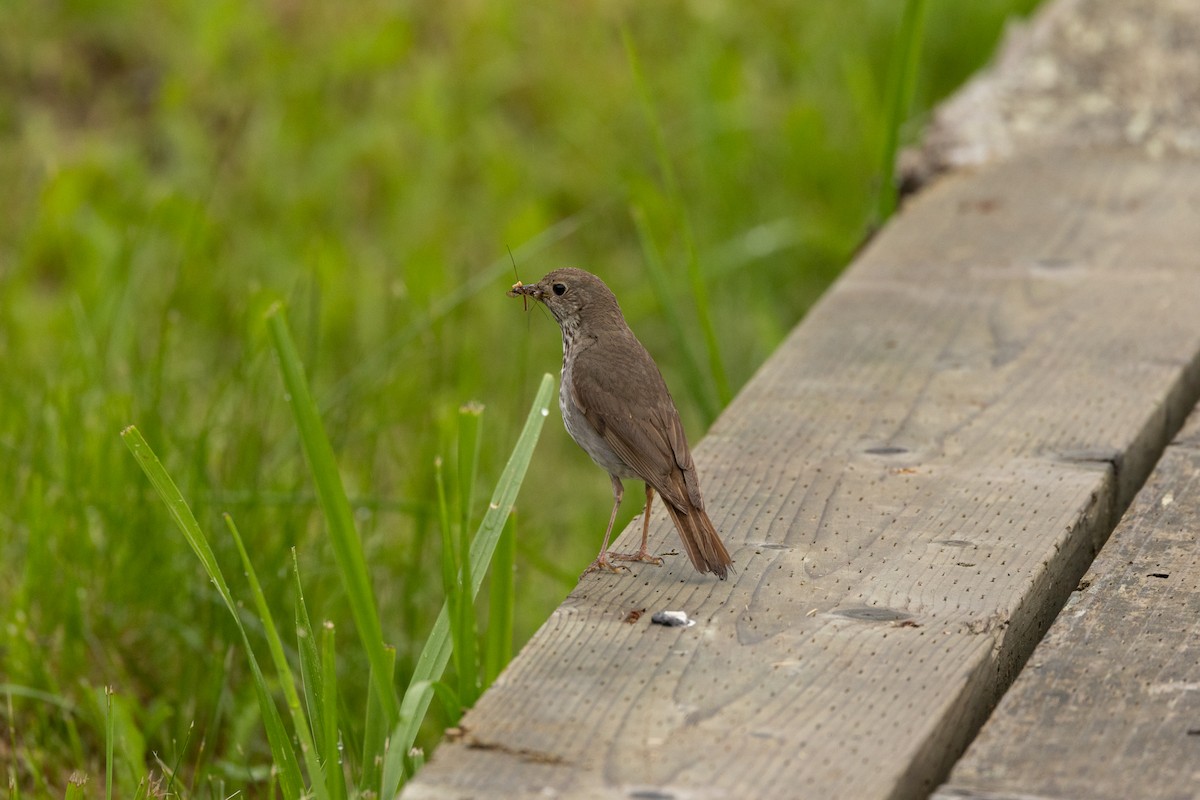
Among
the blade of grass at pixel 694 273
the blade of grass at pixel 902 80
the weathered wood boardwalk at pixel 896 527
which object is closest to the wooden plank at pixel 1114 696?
the weathered wood boardwalk at pixel 896 527

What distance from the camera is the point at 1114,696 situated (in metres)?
1.87

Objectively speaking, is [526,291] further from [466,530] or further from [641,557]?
[466,530]

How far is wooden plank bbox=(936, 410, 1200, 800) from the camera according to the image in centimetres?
171

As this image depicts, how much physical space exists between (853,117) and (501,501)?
14.6ft

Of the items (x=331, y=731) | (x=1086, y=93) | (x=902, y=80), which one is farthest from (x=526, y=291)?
(x=1086, y=93)

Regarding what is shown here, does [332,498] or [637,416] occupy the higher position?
[332,498]

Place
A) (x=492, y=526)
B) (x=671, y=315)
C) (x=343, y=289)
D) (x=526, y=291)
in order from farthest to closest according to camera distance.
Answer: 1. (x=343, y=289)
2. (x=671, y=315)
3. (x=526, y=291)
4. (x=492, y=526)

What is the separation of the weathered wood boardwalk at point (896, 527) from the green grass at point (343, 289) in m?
0.20

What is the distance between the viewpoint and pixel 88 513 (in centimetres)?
341

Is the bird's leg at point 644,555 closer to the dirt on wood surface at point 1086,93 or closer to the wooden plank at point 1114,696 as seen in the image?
the wooden plank at point 1114,696

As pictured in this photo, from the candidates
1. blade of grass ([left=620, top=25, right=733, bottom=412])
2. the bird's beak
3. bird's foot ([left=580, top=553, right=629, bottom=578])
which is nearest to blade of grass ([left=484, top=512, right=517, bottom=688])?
bird's foot ([left=580, top=553, right=629, bottom=578])

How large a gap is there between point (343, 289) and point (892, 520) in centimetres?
321

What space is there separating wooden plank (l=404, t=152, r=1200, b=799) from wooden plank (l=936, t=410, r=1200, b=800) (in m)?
0.07

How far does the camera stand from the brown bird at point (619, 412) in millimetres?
2297
